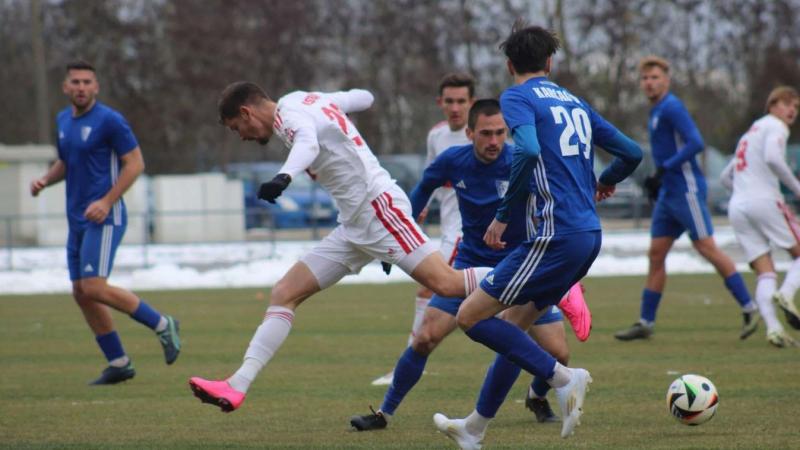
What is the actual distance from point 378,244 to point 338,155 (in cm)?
53

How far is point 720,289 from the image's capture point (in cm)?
1711

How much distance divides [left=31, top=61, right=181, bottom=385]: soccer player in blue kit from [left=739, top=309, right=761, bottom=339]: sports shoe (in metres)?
4.95

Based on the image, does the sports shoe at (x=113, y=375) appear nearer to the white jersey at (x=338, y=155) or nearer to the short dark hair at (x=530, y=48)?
the white jersey at (x=338, y=155)

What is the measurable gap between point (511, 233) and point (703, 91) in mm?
34225

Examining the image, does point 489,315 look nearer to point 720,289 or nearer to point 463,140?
point 463,140

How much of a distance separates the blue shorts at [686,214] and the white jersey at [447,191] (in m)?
2.58

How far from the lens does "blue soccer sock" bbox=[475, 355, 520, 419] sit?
21.9ft

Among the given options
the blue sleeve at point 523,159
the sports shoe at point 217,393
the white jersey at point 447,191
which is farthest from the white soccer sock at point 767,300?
the sports shoe at point 217,393

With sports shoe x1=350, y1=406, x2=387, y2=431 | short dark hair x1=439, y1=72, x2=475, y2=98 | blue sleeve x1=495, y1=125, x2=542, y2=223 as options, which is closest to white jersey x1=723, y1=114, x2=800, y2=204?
short dark hair x1=439, y1=72, x2=475, y2=98

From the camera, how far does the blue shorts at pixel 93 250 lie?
31.3 ft

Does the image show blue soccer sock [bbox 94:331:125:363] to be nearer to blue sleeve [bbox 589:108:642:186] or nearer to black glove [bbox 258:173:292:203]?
black glove [bbox 258:173:292:203]

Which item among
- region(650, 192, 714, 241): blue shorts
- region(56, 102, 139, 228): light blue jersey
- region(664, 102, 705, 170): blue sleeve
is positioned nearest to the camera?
region(56, 102, 139, 228): light blue jersey

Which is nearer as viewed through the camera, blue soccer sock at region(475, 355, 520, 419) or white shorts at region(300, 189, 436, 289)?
blue soccer sock at region(475, 355, 520, 419)

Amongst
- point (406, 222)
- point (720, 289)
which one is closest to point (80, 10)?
point (720, 289)
